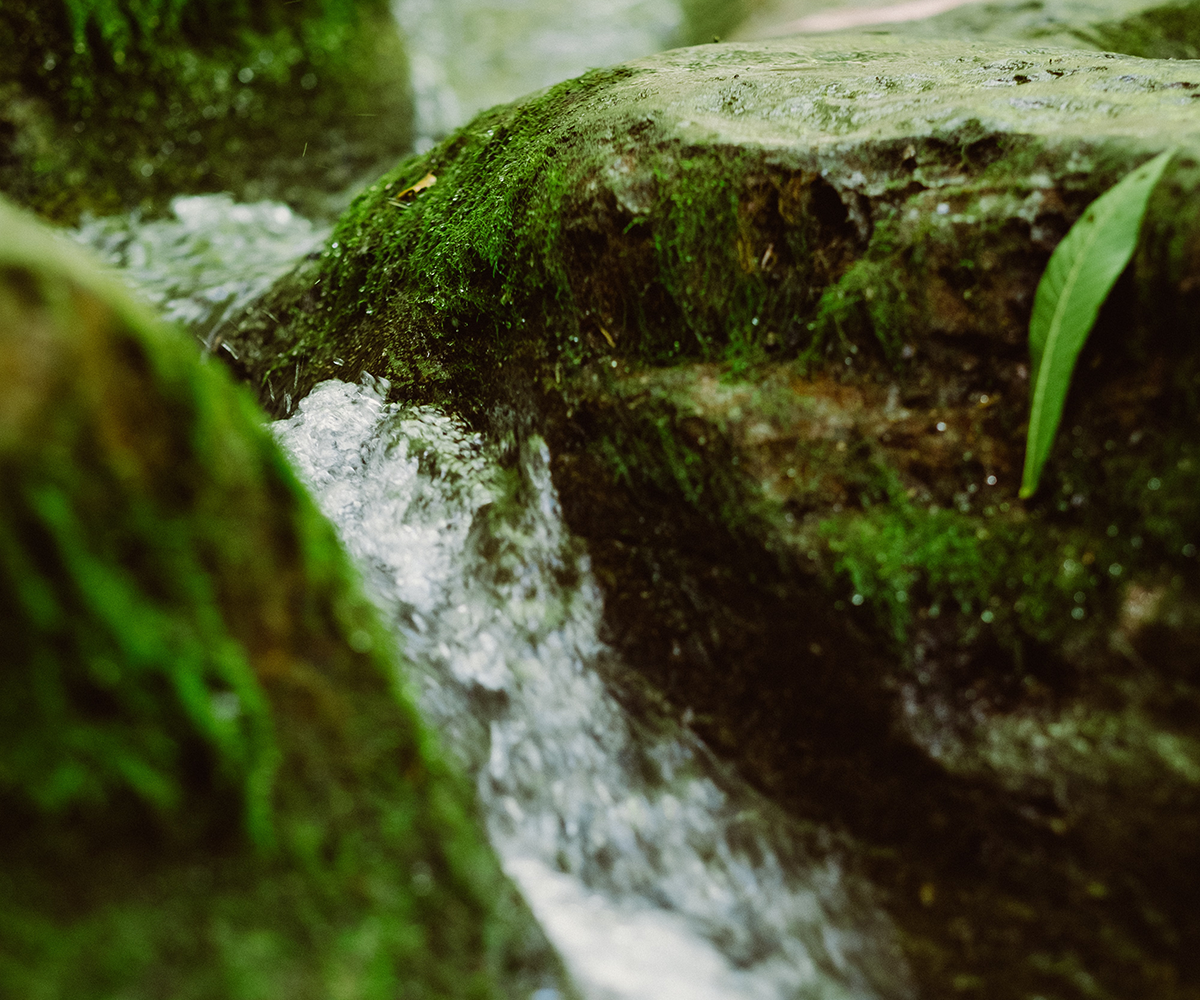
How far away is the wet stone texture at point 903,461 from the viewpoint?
2006mm

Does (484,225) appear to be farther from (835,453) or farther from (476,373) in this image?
(835,453)

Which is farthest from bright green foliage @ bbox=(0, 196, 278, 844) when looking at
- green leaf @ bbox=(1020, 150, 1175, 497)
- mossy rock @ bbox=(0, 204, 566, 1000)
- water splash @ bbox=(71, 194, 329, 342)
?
water splash @ bbox=(71, 194, 329, 342)

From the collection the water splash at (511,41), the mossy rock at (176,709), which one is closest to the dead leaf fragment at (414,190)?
the mossy rock at (176,709)

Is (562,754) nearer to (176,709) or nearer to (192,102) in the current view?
(176,709)

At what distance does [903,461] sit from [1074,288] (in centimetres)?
60

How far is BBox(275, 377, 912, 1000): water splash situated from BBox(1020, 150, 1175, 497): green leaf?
1.35m

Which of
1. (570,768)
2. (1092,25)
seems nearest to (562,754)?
(570,768)

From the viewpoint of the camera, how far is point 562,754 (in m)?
2.52

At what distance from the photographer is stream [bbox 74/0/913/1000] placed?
7.30ft

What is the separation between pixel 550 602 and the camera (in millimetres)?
2693

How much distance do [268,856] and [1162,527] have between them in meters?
2.16

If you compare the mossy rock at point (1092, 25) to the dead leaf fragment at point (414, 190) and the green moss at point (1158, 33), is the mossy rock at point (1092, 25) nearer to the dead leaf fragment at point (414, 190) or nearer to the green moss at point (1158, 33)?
the green moss at point (1158, 33)

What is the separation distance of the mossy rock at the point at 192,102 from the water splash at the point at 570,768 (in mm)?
Answer: 3638

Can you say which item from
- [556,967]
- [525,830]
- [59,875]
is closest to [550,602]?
[525,830]
